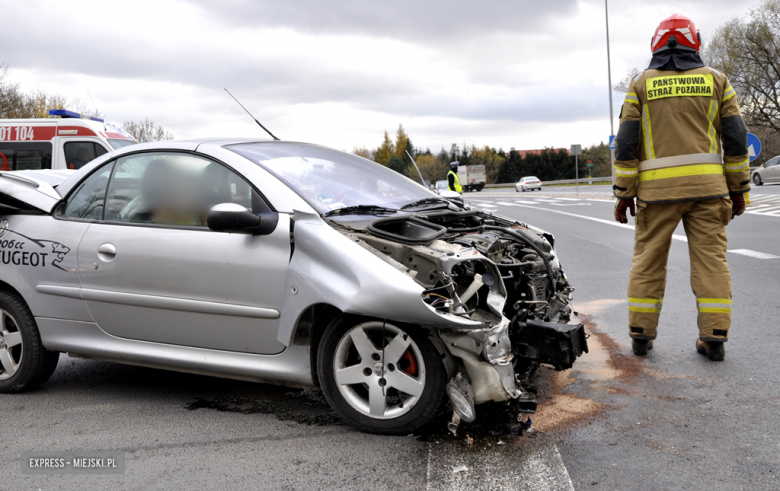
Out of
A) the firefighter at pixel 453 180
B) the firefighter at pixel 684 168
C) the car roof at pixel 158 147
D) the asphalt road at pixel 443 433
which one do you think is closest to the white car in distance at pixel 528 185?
the firefighter at pixel 453 180

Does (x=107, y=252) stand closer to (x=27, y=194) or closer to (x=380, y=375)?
(x=27, y=194)

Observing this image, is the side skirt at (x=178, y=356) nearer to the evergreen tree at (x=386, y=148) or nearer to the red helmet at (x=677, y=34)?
the red helmet at (x=677, y=34)

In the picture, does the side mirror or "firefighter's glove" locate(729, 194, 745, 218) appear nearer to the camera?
the side mirror

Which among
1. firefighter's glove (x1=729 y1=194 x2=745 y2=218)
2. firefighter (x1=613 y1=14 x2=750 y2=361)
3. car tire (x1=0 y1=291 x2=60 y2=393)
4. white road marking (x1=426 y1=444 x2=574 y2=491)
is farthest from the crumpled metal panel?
firefighter's glove (x1=729 y1=194 x2=745 y2=218)

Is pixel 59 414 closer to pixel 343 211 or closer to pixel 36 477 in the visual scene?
pixel 36 477

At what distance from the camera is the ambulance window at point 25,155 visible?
12.9 metres

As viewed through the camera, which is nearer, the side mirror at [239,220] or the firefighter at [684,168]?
the side mirror at [239,220]

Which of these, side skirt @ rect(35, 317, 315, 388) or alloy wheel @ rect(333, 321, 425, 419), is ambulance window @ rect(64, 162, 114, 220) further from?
alloy wheel @ rect(333, 321, 425, 419)

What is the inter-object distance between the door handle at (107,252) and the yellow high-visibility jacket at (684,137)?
320 centimetres

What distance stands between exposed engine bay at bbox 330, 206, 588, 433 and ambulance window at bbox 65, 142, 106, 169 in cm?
1080

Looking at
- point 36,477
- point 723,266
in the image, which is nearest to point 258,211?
point 36,477

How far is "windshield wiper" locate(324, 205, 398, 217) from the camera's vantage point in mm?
3534

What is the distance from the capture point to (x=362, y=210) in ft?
12.0

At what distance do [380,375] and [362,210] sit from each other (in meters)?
0.94
